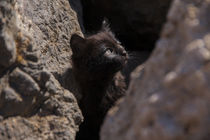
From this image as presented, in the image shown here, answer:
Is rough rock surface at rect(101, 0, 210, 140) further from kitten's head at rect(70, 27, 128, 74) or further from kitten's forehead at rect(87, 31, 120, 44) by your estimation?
kitten's forehead at rect(87, 31, 120, 44)

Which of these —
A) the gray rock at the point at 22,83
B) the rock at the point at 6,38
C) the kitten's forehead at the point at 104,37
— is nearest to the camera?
the rock at the point at 6,38

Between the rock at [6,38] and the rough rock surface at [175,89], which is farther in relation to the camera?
the rock at [6,38]

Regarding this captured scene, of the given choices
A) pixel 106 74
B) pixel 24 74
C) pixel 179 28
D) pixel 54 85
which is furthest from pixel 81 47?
pixel 179 28

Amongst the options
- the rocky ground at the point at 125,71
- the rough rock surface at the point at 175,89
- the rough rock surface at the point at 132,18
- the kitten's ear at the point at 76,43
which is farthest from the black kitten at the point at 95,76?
the rough rock surface at the point at 175,89

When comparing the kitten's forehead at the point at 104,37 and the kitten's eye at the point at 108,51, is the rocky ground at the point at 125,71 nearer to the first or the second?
the kitten's forehead at the point at 104,37

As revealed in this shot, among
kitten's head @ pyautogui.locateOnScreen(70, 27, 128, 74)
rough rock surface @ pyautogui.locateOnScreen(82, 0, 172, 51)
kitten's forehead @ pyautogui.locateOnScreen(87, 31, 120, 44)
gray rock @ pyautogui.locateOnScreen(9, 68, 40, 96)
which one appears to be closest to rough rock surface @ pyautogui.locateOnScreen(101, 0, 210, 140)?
gray rock @ pyautogui.locateOnScreen(9, 68, 40, 96)

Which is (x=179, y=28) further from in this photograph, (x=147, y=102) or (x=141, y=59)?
(x=141, y=59)
